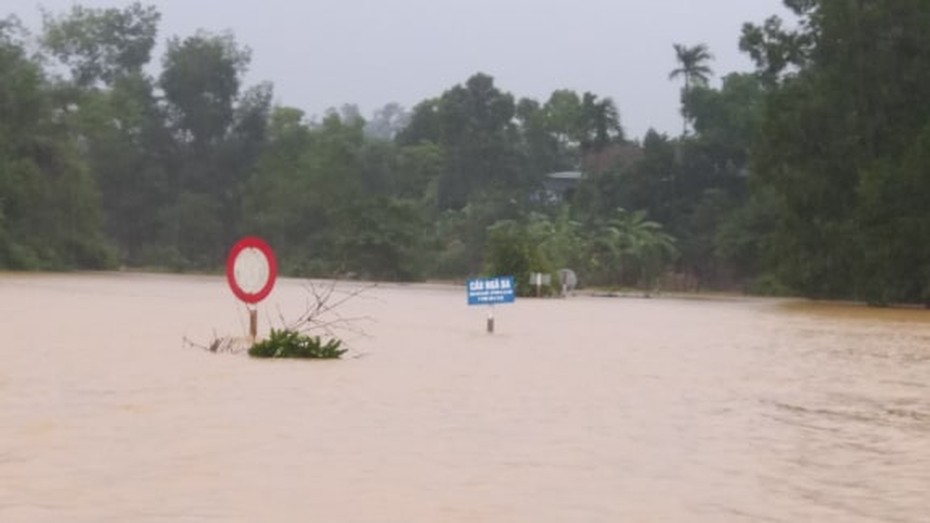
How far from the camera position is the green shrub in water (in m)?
17.9

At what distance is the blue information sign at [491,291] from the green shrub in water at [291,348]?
228 inches

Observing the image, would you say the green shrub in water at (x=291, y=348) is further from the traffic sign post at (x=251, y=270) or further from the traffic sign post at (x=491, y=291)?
the traffic sign post at (x=491, y=291)

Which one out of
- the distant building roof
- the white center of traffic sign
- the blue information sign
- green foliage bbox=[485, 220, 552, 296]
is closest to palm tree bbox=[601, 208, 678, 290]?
green foliage bbox=[485, 220, 552, 296]

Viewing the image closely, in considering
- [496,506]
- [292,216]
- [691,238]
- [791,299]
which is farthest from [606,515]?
[292,216]

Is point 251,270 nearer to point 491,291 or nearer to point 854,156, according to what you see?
point 491,291

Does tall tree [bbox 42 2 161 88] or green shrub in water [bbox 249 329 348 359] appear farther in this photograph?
tall tree [bbox 42 2 161 88]

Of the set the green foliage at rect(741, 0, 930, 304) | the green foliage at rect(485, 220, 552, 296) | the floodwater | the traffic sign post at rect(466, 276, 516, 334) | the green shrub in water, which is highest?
the green foliage at rect(741, 0, 930, 304)

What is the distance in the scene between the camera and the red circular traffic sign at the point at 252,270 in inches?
719

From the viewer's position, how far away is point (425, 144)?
84.1 metres

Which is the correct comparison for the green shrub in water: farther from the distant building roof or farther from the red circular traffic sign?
the distant building roof

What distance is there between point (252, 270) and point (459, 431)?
→ 743cm

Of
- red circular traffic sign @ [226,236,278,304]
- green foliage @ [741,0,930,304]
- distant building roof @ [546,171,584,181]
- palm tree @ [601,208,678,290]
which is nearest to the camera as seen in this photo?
red circular traffic sign @ [226,236,278,304]

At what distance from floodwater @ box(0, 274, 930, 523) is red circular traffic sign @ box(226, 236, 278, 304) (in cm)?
98

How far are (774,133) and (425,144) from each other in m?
38.8
